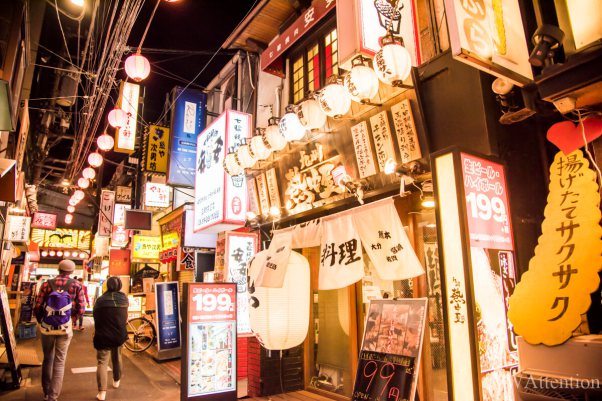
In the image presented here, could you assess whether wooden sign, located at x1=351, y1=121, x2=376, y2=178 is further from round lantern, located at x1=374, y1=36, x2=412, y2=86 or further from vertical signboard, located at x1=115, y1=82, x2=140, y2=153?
vertical signboard, located at x1=115, y1=82, x2=140, y2=153

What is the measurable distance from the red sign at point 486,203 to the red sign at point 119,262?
75.5ft

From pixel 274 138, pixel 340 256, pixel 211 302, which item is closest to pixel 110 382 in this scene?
pixel 211 302

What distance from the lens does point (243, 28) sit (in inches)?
493

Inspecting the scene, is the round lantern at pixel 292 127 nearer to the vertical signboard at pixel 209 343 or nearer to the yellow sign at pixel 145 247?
the vertical signboard at pixel 209 343

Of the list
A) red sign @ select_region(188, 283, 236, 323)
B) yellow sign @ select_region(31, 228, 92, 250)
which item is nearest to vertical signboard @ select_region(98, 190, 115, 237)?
yellow sign @ select_region(31, 228, 92, 250)

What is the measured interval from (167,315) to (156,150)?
7217mm

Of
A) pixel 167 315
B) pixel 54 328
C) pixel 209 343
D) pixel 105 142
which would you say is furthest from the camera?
pixel 105 142

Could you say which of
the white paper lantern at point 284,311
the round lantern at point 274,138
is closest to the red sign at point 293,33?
the round lantern at point 274,138

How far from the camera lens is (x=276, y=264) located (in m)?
8.44

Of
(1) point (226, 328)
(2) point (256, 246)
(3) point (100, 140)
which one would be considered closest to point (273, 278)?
(1) point (226, 328)

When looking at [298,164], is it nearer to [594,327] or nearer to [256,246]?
[256,246]

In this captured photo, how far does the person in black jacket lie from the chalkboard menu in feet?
24.1

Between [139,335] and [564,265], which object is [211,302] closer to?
[564,265]

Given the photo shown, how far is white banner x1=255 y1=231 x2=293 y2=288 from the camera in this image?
26.7 ft
